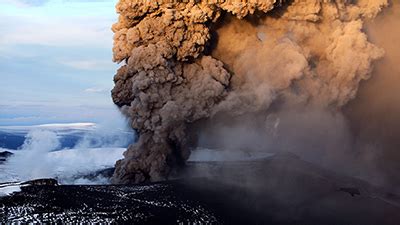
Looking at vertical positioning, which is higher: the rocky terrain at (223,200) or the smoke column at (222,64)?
the smoke column at (222,64)

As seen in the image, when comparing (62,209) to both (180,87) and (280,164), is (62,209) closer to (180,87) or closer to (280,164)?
(180,87)

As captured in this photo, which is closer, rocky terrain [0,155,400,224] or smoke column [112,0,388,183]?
rocky terrain [0,155,400,224]

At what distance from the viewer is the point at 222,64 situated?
50000mm

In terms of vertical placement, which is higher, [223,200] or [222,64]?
[222,64]

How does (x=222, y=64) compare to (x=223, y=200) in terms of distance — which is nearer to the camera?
(x=223, y=200)

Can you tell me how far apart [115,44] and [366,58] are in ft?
81.4

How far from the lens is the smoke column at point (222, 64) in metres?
46.8

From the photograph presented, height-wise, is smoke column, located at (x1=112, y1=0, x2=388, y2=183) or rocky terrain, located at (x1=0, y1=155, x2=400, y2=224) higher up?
smoke column, located at (x1=112, y1=0, x2=388, y2=183)

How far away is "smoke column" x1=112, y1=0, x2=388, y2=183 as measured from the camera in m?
46.8

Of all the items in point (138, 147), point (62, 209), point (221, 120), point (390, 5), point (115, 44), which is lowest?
point (62, 209)

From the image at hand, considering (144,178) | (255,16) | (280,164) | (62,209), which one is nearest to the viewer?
(62,209)

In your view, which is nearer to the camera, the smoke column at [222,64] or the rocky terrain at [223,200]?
the rocky terrain at [223,200]

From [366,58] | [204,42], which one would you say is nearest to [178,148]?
[204,42]

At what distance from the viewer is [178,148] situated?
49.1 m
